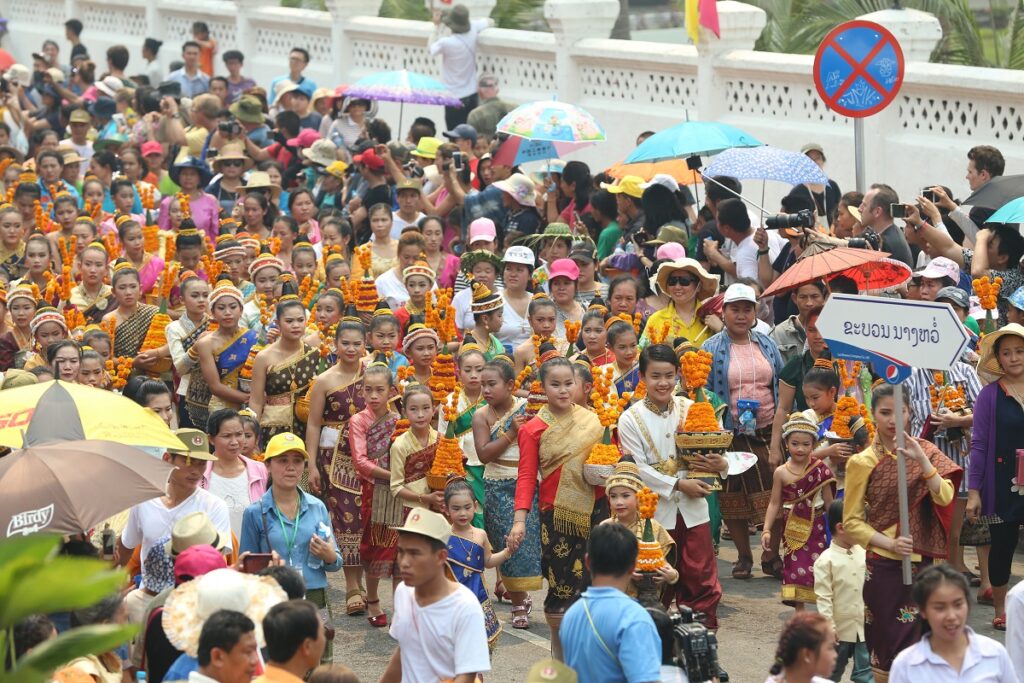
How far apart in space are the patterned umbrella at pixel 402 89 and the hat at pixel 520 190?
3.30 meters

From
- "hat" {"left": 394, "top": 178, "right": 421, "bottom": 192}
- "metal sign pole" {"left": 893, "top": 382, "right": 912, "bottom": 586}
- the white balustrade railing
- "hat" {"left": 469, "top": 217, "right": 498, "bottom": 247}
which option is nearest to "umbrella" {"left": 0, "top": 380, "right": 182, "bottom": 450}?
"metal sign pole" {"left": 893, "top": 382, "right": 912, "bottom": 586}

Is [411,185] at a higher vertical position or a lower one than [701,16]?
lower

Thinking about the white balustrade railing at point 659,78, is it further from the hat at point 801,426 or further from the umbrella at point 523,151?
the hat at point 801,426

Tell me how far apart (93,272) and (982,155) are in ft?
21.1

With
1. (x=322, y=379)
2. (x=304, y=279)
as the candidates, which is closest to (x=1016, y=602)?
(x=322, y=379)

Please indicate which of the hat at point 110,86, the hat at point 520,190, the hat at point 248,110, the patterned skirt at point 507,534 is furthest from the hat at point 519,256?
the hat at point 110,86

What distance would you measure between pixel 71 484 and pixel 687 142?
25.4 ft

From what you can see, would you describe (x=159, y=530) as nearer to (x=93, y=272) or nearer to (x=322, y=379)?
(x=322, y=379)

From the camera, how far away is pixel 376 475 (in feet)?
30.6

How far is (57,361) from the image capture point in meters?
10.1

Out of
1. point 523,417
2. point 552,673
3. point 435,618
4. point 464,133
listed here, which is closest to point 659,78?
point 464,133

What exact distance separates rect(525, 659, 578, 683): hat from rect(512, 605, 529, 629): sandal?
4.40 m

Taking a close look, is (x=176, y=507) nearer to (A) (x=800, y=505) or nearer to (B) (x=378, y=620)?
(B) (x=378, y=620)

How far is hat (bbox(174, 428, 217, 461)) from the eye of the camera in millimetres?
7763
